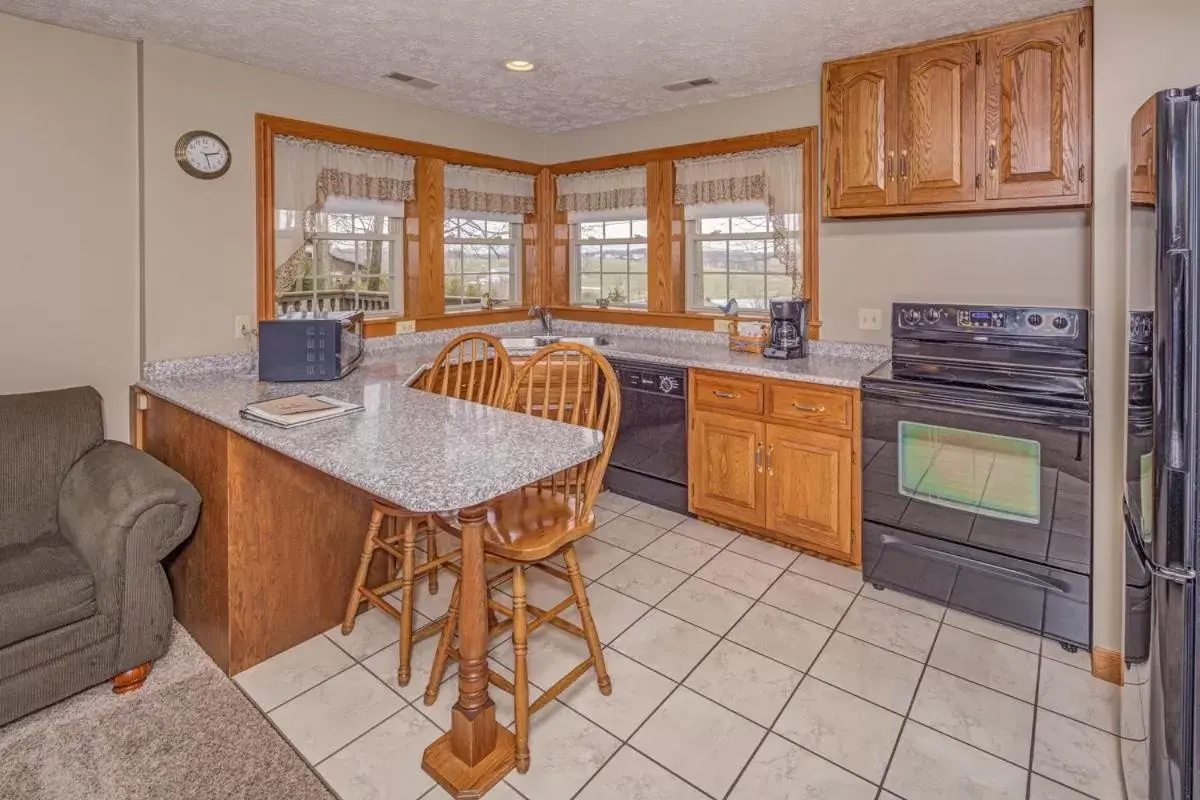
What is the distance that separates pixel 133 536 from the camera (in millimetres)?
2098

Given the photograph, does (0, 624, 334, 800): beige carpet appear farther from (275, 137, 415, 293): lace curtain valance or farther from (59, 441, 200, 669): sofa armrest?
(275, 137, 415, 293): lace curtain valance

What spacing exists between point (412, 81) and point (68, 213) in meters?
1.63

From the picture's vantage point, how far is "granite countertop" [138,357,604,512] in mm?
1453

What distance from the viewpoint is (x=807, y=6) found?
97.9 inches

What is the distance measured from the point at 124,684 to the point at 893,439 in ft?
9.52

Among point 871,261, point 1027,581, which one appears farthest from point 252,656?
point 871,261

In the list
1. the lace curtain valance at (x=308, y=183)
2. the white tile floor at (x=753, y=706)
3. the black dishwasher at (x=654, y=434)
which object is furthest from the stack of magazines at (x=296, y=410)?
the black dishwasher at (x=654, y=434)

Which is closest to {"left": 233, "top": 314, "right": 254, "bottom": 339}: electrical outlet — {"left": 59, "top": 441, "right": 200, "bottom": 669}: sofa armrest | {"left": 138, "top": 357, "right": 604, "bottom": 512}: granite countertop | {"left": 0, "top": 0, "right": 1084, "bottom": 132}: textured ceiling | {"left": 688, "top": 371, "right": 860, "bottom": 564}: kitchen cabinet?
{"left": 138, "top": 357, "right": 604, "bottom": 512}: granite countertop

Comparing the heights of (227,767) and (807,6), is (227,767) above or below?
below

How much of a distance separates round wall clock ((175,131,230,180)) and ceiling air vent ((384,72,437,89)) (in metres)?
0.86

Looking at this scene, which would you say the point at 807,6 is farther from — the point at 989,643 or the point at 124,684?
the point at 124,684

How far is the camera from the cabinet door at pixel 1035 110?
253 centimetres

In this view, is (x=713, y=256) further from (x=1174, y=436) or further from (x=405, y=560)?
(x=1174, y=436)

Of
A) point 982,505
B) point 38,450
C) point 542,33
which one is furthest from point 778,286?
point 38,450
